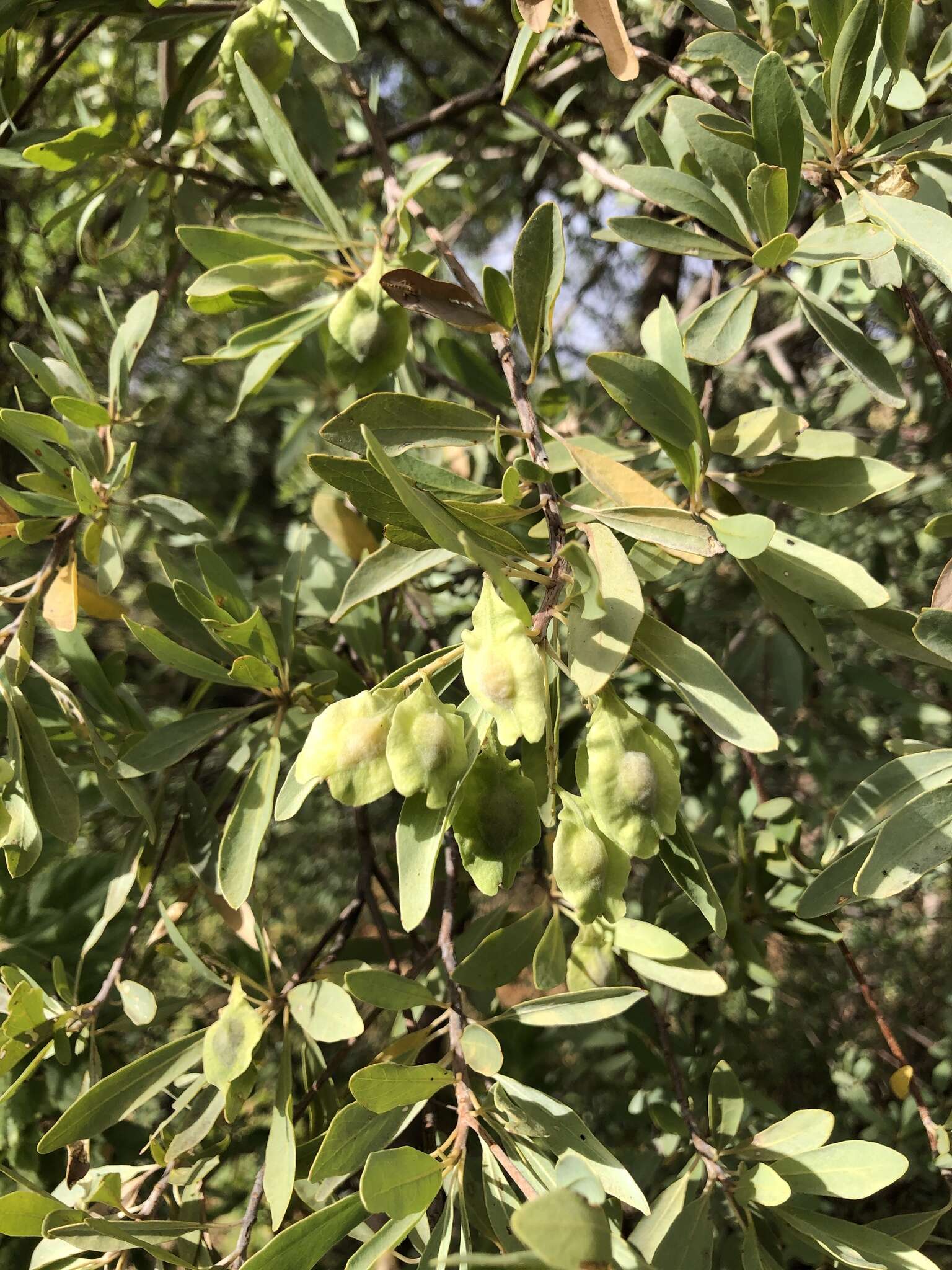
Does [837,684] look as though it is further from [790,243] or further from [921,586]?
[790,243]

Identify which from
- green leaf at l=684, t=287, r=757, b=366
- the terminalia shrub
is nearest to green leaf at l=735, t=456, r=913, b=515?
the terminalia shrub

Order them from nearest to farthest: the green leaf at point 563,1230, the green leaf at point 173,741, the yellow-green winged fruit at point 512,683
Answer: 1. the green leaf at point 563,1230
2. the yellow-green winged fruit at point 512,683
3. the green leaf at point 173,741

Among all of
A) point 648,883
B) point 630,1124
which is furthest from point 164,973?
point 648,883

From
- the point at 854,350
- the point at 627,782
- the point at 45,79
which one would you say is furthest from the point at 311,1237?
the point at 45,79

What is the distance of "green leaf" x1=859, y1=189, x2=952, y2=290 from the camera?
546 millimetres

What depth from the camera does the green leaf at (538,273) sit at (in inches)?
24.6

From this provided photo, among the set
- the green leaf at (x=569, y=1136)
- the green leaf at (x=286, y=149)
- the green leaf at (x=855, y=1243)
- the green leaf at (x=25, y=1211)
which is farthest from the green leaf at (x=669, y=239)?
the green leaf at (x=25, y=1211)

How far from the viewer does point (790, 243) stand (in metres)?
0.61

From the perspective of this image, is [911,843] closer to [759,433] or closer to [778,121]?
[759,433]

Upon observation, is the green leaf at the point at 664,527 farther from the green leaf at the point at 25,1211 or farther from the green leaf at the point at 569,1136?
the green leaf at the point at 25,1211

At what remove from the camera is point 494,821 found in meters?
0.51

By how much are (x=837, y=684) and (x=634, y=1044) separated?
664 millimetres

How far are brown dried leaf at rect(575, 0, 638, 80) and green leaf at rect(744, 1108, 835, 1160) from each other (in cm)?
80

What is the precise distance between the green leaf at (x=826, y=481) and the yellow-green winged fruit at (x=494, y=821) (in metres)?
0.34
